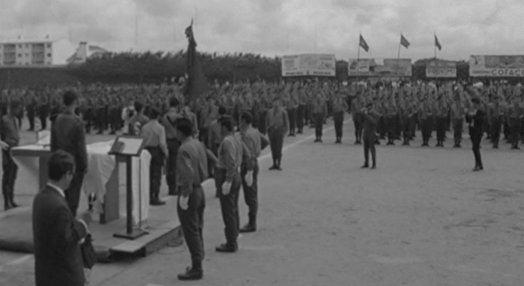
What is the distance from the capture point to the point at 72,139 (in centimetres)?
843

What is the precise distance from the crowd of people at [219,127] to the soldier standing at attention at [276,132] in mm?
28

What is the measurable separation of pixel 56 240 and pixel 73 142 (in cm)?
385

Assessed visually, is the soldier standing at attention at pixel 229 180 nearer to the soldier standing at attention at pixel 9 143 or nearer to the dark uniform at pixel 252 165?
the dark uniform at pixel 252 165

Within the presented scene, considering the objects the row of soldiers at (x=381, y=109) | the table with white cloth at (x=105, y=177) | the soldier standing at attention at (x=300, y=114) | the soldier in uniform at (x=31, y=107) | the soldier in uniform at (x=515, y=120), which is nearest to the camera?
the table with white cloth at (x=105, y=177)

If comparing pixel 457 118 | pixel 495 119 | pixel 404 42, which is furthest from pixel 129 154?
pixel 404 42

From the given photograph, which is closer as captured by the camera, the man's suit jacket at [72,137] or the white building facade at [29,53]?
the man's suit jacket at [72,137]

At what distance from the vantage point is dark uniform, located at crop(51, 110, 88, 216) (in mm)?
8422

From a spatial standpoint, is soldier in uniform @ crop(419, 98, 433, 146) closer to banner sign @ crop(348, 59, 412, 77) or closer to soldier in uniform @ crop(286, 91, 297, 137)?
soldier in uniform @ crop(286, 91, 297, 137)

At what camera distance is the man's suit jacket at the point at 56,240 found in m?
4.75

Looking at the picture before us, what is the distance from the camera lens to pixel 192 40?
1274cm

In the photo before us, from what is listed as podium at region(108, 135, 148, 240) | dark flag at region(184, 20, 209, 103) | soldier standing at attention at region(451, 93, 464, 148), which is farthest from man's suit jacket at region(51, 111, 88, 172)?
soldier standing at attention at region(451, 93, 464, 148)

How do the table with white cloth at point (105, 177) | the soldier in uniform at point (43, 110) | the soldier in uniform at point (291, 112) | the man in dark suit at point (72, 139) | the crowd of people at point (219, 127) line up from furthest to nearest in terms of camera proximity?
the soldier in uniform at point (43, 110) < the soldier in uniform at point (291, 112) < the table with white cloth at point (105, 177) < the man in dark suit at point (72, 139) < the crowd of people at point (219, 127)

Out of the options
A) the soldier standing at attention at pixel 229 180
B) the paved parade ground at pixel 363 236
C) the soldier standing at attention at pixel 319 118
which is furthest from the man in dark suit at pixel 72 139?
the soldier standing at attention at pixel 319 118

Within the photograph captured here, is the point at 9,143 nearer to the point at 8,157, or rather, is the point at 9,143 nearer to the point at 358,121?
the point at 8,157
